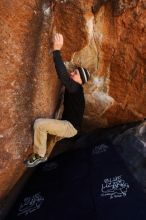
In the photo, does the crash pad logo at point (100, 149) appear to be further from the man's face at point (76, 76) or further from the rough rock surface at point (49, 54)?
the man's face at point (76, 76)

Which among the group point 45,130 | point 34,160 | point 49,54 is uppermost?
point 49,54

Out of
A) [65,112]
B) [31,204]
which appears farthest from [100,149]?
[31,204]

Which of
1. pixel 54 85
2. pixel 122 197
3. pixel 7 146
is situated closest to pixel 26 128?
pixel 7 146

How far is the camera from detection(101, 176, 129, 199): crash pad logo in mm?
4594

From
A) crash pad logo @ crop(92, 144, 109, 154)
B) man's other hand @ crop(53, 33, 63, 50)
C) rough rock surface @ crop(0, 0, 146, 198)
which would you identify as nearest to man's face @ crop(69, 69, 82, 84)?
man's other hand @ crop(53, 33, 63, 50)

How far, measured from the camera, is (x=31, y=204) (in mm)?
4996

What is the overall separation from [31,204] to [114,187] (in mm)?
1091

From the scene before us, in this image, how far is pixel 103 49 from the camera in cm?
473

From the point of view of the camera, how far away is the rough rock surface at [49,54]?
433cm

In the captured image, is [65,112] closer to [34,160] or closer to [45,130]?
[45,130]

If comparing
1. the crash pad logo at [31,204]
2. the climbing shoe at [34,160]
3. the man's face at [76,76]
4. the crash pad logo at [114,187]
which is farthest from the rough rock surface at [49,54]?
the crash pad logo at [114,187]

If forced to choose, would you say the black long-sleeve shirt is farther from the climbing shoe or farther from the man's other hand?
the climbing shoe

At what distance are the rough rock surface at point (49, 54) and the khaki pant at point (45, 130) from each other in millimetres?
229

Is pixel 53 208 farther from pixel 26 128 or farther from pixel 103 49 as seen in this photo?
pixel 103 49
